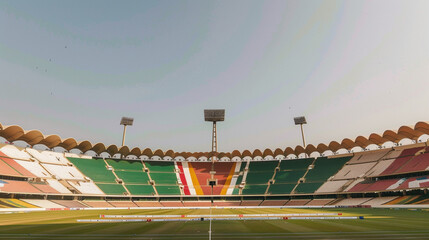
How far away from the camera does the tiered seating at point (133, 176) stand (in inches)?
2643

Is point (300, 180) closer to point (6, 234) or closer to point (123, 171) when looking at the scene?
point (123, 171)

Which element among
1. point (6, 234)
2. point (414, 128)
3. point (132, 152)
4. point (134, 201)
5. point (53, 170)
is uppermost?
point (414, 128)

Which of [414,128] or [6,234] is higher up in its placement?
[414,128]

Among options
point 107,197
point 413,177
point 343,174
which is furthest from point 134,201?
point 413,177

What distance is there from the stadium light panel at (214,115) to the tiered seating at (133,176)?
29087 mm

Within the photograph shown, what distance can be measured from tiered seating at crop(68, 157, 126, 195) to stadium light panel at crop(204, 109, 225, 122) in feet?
122

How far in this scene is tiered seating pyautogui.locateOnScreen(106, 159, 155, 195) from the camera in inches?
2643

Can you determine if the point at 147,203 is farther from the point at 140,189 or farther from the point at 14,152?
the point at 14,152

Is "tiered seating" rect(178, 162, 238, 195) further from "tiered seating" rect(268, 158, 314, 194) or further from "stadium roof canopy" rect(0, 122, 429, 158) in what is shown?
"tiered seating" rect(268, 158, 314, 194)

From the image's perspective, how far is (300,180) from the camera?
228 feet

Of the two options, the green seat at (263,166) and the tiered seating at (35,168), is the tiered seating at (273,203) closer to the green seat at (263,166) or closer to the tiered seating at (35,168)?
the green seat at (263,166)

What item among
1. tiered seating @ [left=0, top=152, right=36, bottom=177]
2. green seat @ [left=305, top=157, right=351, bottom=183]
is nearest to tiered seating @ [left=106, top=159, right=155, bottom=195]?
tiered seating @ [left=0, top=152, right=36, bottom=177]

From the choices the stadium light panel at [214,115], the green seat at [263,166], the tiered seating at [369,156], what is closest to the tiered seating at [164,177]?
the stadium light panel at [214,115]

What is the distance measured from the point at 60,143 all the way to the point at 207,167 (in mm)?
47266
